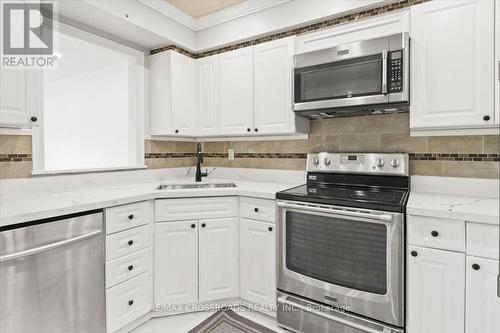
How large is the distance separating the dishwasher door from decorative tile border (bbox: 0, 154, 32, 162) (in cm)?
77

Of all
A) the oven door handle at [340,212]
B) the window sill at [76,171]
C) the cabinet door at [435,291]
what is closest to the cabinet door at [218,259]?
the oven door handle at [340,212]

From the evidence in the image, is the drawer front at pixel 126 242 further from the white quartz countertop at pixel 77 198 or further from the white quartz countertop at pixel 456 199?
the white quartz countertop at pixel 456 199

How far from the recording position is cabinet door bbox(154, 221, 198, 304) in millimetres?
2105

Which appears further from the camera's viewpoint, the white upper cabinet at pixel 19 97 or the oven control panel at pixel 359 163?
the oven control panel at pixel 359 163

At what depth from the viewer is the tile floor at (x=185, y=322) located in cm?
201

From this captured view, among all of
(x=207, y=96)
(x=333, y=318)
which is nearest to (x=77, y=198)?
(x=207, y=96)

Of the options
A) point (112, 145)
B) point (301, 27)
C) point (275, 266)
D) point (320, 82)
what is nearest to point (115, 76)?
point (112, 145)

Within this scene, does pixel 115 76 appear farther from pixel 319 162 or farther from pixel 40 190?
pixel 319 162

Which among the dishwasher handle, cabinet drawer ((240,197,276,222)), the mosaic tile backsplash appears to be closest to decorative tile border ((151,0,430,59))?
the mosaic tile backsplash

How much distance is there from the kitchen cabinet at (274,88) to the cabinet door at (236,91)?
0.22 feet

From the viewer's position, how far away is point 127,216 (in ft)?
6.22

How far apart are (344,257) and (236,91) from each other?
170 centimetres

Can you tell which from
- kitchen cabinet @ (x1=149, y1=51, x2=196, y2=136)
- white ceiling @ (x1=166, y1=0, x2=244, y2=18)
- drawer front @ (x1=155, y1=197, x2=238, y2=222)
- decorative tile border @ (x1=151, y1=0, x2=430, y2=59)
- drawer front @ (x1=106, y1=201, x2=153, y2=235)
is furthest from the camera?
kitchen cabinet @ (x1=149, y1=51, x2=196, y2=136)

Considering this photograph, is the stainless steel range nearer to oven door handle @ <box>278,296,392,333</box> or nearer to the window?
oven door handle @ <box>278,296,392,333</box>
